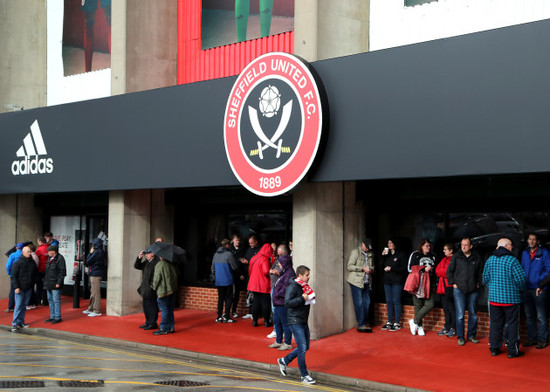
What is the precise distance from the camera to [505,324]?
11734 millimetres

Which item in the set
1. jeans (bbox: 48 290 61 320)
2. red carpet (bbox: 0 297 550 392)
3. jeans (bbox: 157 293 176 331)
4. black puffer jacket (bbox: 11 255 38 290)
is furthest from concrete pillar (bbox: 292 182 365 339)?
black puffer jacket (bbox: 11 255 38 290)

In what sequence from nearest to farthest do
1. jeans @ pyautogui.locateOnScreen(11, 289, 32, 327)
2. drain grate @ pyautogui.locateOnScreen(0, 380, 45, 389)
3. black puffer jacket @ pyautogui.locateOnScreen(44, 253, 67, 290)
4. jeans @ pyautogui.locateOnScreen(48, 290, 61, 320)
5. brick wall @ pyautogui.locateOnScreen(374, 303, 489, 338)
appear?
1. drain grate @ pyautogui.locateOnScreen(0, 380, 45, 389)
2. brick wall @ pyautogui.locateOnScreen(374, 303, 489, 338)
3. jeans @ pyautogui.locateOnScreen(11, 289, 32, 327)
4. black puffer jacket @ pyautogui.locateOnScreen(44, 253, 67, 290)
5. jeans @ pyautogui.locateOnScreen(48, 290, 61, 320)

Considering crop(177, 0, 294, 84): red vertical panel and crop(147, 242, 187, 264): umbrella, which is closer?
crop(147, 242, 187, 264): umbrella

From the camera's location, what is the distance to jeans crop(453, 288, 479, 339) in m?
Answer: 12.6

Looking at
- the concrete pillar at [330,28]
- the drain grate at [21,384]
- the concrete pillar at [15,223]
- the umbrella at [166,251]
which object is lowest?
the drain grate at [21,384]

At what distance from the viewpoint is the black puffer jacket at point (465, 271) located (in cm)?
1247

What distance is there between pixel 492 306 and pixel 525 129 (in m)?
2.98

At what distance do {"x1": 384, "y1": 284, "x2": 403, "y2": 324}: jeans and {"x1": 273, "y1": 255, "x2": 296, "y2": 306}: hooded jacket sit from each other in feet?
7.36

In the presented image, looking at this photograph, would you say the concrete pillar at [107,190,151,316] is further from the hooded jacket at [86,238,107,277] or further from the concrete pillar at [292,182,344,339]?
the concrete pillar at [292,182,344,339]

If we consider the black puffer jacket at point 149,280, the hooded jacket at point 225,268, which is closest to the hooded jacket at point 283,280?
the hooded jacket at point 225,268

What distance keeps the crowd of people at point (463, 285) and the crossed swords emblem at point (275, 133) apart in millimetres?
2554

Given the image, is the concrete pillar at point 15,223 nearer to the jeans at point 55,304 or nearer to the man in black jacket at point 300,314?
the jeans at point 55,304

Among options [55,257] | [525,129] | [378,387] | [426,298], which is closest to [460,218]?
[426,298]

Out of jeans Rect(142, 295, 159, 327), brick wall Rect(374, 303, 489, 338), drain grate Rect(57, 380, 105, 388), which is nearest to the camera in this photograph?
drain grate Rect(57, 380, 105, 388)
